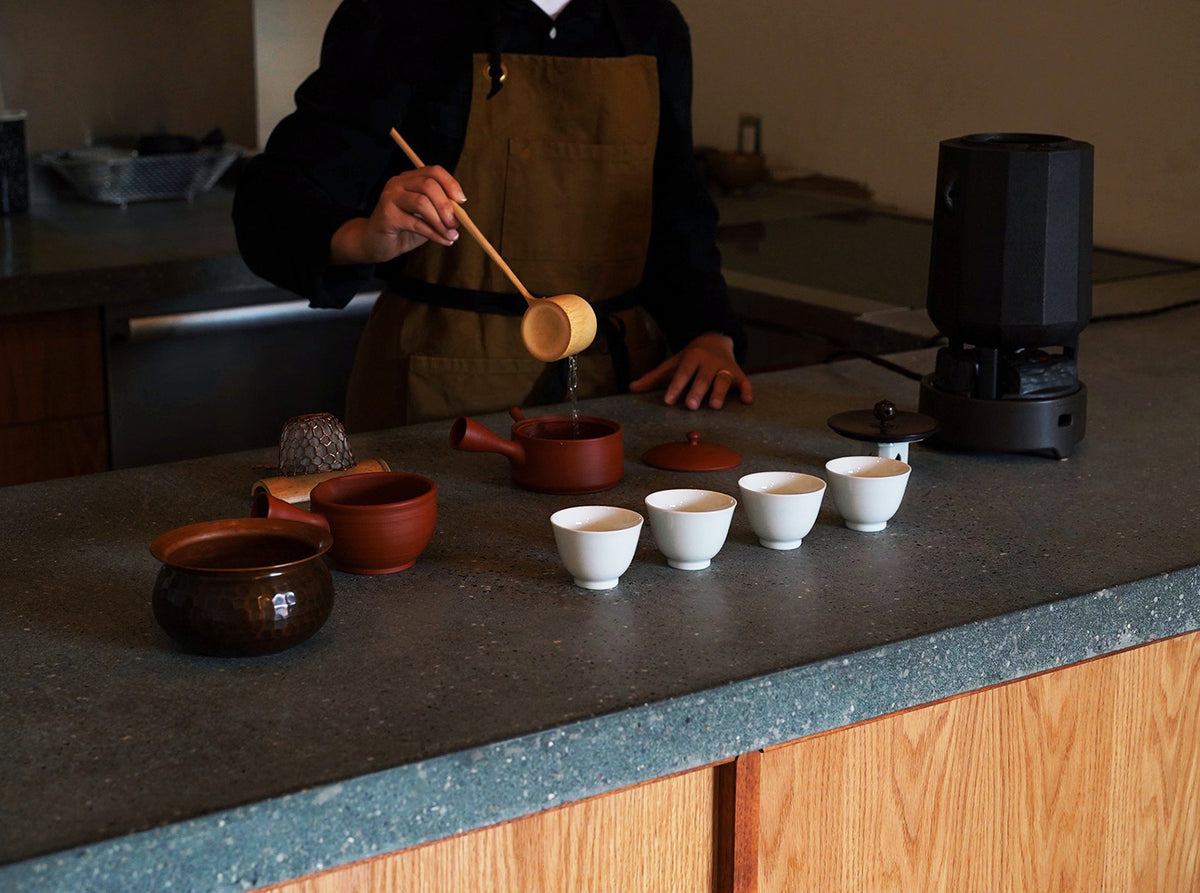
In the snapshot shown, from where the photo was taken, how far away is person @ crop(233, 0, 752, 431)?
1733mm

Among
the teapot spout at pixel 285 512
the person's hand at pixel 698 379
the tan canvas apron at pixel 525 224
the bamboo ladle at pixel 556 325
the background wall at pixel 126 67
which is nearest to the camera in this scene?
the teapot spout at pixel 285 512

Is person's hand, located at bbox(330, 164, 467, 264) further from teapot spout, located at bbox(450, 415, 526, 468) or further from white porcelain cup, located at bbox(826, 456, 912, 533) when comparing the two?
white porcelain cup, located at bbox(826, 456, 912, 533)

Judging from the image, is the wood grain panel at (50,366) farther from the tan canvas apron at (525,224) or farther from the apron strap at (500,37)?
the apron strap at (500,37)

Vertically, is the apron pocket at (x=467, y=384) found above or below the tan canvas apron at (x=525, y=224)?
below

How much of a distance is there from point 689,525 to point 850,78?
1986 mm

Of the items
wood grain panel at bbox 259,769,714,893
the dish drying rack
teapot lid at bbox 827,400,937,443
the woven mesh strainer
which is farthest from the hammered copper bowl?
the dish drying rack

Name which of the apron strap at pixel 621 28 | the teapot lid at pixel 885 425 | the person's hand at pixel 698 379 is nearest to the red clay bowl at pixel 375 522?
the teapot lid at pixel 885 425

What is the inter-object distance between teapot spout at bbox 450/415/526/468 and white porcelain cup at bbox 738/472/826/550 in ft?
0.74

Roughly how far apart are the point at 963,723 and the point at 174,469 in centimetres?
78

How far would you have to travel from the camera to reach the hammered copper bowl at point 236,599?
0.92m

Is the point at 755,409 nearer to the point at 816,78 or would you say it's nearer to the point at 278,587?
the point at 278,587

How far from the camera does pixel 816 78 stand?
2928 millimetres

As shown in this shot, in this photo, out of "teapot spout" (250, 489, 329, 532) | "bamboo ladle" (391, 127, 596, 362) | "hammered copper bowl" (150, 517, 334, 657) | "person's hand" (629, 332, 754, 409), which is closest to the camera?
"hammered copper bowl" (150, 517, 334, 657)

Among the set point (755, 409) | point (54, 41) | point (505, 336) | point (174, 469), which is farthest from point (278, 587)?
point (54, 41)
